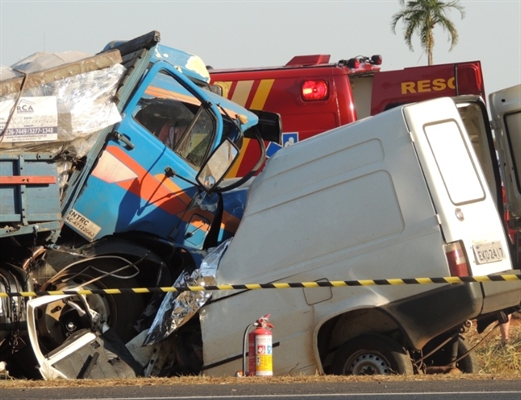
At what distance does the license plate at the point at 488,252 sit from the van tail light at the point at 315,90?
19.6 ft

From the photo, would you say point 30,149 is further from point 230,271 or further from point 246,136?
point 246,136

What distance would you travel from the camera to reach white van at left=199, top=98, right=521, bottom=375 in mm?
7379

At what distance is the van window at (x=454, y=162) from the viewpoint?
750 centimetres

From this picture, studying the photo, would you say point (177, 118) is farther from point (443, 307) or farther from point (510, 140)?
point (443, 307)

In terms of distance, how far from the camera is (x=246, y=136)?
10.7 meters

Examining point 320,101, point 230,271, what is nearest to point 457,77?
point 320,101

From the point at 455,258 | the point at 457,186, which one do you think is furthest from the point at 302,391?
the point at 457,186

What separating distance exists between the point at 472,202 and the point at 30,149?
3.54 meters

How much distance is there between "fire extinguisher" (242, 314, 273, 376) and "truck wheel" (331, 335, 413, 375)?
539 millimetres

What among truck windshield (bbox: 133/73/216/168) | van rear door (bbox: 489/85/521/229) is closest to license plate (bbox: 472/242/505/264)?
van rear door (bbox: 489/85/521/229)

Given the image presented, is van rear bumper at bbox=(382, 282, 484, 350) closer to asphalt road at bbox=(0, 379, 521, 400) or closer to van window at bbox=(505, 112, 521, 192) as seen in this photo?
asphalt road at bbox=(0, 379, 521, 400)

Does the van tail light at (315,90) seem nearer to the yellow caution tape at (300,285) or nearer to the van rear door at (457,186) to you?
the yellow caution tape at (300,285)

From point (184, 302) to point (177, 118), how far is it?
1.99m

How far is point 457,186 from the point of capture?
7.52 metres
